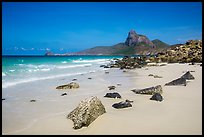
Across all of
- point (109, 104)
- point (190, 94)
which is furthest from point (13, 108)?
point (190, 94)

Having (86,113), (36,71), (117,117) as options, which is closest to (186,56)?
(36,71)

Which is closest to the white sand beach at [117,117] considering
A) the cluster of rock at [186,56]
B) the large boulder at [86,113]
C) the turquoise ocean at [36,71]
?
the large boulder at [86,113]

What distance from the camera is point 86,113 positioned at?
20.7 feet

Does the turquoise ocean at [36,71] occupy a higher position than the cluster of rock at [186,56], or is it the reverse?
the cluster of rock at [186,56]

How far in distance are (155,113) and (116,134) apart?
1.93 metres

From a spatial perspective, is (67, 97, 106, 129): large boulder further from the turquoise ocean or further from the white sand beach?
the turquoise ocean

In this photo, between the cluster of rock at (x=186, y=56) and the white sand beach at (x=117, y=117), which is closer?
the white sand beach at (x=117, y=117)

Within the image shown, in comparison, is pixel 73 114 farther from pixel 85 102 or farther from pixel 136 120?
pixel 136 120

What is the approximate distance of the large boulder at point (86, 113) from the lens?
20.0 feet

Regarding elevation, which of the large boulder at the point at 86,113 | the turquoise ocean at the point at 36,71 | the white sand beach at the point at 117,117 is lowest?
the turquoise ocean at the point at 36,71

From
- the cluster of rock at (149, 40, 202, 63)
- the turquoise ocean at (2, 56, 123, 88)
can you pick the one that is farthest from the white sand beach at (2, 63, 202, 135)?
the cluster of rock at (149, 40, 202, 63)

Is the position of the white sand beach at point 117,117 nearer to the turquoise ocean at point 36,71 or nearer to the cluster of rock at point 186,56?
the turquoise ocean at point 36,71

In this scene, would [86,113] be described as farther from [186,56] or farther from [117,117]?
[186,56]

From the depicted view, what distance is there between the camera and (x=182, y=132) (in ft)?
17.8
